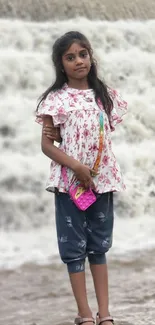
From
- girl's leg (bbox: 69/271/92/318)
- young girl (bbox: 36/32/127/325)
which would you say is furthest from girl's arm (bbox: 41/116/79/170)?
girl's leg (bbox: 69/271/92/318)

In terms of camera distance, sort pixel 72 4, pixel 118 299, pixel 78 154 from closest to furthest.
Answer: pixel 78 154
pixel 118 299
pixel 72 4

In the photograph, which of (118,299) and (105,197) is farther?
(118,299)

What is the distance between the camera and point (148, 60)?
979 centimetres

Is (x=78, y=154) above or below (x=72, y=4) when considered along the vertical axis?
below

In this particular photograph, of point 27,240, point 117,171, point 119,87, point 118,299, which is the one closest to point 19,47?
point 119,87

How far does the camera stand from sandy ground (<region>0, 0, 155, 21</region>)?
10477mm

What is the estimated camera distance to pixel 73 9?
10.9 meters

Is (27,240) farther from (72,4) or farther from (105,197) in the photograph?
(72,4)

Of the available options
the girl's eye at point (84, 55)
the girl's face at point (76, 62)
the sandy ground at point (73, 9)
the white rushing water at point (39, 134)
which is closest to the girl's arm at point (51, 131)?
the girl's face at point (76, 62)

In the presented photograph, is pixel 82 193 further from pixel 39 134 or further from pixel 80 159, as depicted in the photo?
pixel 39 134

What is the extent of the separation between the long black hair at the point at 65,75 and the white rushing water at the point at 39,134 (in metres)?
2.20

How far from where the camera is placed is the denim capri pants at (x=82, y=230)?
272 centimetres

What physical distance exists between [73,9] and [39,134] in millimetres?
4190

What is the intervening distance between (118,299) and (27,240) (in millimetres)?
1825
